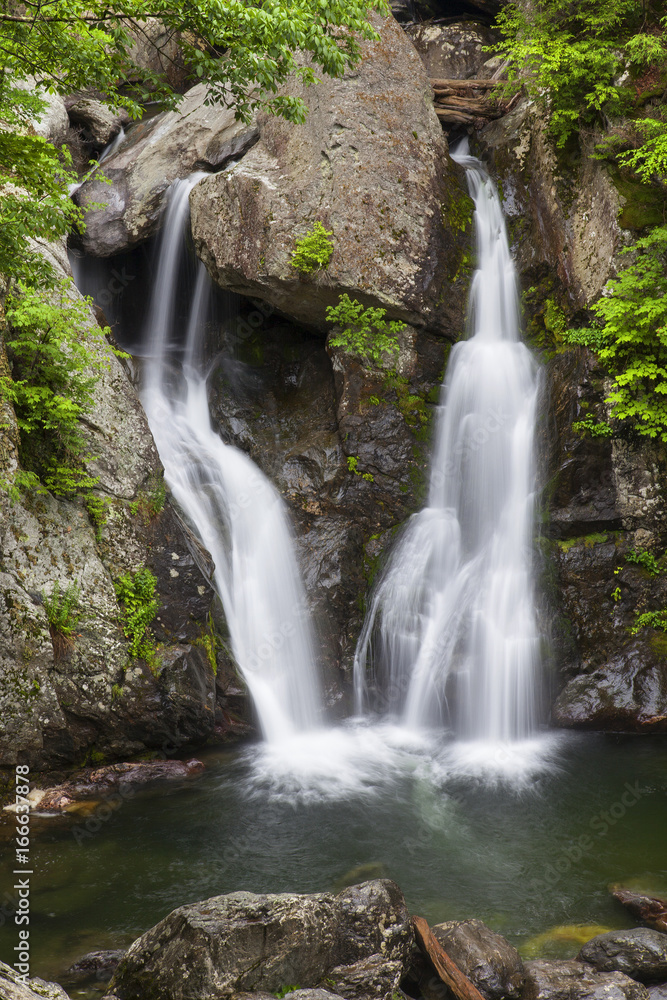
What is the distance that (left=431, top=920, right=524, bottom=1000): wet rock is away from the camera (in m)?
4.13

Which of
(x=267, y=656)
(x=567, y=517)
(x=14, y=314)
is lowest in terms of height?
(x=267, y=656)

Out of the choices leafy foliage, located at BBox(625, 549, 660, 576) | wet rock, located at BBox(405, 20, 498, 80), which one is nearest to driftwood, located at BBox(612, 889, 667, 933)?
leafy foliage, located at BBox(625, 549, 660, 576)

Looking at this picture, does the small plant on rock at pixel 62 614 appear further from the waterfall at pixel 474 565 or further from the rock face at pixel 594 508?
the rock face at pixel 594 508

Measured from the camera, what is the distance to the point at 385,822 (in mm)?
6512

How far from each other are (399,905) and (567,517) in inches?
234

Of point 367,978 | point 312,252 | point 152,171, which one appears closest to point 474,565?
point 312,252

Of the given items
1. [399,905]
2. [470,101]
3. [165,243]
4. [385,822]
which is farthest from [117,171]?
[399,905]

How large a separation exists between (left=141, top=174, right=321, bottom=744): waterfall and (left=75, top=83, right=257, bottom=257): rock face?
500 millimetres

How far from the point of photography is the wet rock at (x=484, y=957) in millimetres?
4129

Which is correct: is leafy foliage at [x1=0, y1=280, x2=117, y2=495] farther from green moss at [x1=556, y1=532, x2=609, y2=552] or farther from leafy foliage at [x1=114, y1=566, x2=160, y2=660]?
green moss at [x1=556, y1=532, x2=609, y2=552]

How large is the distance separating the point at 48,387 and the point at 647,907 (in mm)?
7348

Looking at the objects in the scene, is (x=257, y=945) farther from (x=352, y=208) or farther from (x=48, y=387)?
(x=352, y=208)

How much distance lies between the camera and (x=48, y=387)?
7484mm

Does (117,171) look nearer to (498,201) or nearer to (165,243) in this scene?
(165,243)
